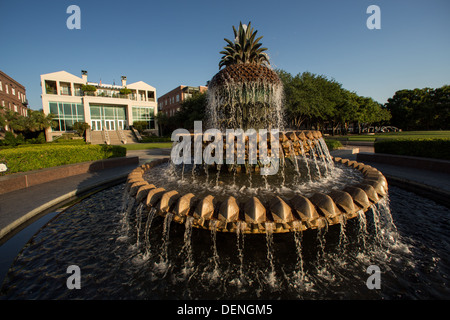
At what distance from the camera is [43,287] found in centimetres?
268

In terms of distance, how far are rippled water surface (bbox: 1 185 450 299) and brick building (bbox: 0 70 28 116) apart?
48897 millimetres

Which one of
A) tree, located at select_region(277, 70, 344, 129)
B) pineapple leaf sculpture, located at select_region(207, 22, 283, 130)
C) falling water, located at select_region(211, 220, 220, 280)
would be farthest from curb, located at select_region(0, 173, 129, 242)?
tree, located at select_region(277, 70, 344, 129)

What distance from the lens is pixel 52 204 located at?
5652 millimetres

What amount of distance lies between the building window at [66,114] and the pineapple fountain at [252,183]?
4303 centimetres

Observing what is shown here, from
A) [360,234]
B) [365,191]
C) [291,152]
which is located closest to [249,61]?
[291,152]

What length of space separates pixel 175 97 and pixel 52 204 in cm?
5477

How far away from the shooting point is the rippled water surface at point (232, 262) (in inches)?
101

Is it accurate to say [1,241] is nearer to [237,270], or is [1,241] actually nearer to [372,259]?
[237,270]

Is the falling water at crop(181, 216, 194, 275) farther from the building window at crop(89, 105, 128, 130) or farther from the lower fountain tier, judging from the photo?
the building window at crop(89, 105, 128, 130)

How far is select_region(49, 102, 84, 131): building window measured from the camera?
121 ft

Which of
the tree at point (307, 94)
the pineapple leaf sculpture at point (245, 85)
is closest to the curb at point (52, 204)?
the pineapple leaf sculpture at point (245, 85)
